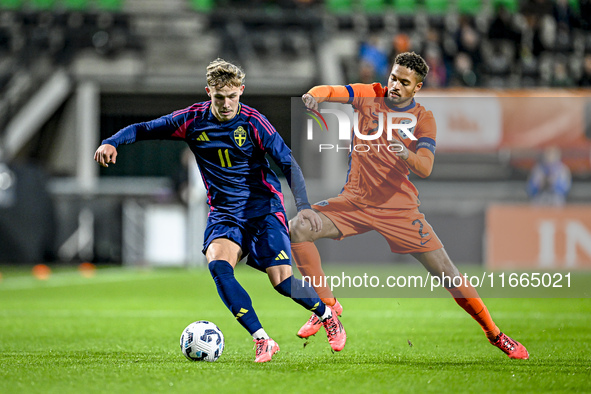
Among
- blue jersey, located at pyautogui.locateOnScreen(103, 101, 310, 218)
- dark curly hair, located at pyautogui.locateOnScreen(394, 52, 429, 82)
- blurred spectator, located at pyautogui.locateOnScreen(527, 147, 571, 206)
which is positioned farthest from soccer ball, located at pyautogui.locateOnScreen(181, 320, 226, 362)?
blurred spectator, located at pyautogui.locateOnScreen(527, 147, 571, 206)

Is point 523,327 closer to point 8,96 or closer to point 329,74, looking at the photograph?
point 329,74

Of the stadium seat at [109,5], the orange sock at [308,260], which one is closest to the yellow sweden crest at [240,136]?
the orange sock at [308,260]

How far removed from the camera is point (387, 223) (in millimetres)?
5348

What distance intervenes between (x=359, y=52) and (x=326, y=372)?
13543 millimetres

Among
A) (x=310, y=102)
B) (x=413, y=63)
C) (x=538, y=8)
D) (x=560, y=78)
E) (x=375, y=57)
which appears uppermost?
(x=538, y=8)

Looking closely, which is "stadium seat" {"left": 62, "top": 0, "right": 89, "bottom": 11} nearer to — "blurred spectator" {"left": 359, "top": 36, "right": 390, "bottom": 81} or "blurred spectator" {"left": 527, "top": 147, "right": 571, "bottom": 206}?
"blurred spectator" {"left": 359, "top": 36, "right": 390, "bottom": 81}

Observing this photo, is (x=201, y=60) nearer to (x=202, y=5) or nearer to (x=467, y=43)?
(x=202, y=5)

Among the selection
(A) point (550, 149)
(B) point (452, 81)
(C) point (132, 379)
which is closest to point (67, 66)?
(B) point (452, 81)

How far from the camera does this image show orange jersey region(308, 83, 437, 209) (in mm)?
5277

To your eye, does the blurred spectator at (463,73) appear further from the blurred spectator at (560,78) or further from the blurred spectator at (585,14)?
the blurred spectator at (585,14)

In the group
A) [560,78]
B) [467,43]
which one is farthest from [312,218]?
[467,43]

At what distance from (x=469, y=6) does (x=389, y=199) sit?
14.6 metres

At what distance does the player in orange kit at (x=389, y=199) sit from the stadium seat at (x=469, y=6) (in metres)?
14.2

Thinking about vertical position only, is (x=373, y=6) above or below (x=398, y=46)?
above
